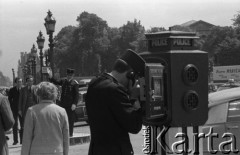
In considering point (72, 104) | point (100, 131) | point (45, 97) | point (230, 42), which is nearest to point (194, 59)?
point (100, 131)

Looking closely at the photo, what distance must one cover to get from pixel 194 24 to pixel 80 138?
157 m

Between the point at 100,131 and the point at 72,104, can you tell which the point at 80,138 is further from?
the point at 100,131

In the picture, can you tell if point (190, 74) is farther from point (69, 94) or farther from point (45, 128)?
point (69, 94)

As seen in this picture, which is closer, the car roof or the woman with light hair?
the woman with light hair

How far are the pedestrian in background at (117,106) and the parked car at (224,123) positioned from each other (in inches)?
141

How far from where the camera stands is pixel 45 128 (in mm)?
5938

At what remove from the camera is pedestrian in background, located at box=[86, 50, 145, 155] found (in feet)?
14.7

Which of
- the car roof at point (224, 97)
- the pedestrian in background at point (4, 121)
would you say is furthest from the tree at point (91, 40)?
the pedestrian in background at point (4, 121)

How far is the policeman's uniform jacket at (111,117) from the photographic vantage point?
14.6ft

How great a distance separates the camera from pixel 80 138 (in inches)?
553

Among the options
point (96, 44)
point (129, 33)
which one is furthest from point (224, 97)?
point (129, 33)

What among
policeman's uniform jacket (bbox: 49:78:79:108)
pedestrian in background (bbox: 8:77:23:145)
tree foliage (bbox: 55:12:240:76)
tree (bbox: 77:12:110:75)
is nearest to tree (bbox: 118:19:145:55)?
tree foliage (bbox: 55:12:240:76)

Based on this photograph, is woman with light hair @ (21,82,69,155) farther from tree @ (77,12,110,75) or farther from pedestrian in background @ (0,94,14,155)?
tree @ (77,12,110,75)

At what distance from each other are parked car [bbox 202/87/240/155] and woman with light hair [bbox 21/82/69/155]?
9.01ft
